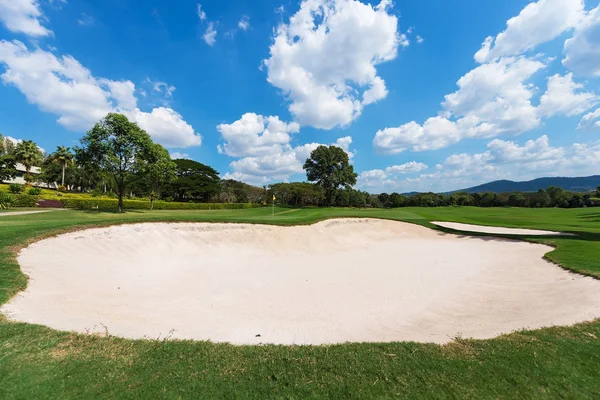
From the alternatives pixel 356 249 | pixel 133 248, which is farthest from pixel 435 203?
pixel 133 248

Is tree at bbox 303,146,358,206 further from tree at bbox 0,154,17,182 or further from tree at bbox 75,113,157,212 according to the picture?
tree at bbox 0,154,17,182

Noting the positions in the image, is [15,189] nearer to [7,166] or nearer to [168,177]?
[168,177]

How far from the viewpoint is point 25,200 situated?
27.2 metres

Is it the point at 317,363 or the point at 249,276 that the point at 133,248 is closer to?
the point at 249,276

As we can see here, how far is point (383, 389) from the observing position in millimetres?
3049

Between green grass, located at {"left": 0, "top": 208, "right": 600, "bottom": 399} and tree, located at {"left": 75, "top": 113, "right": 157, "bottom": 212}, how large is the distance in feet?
80.0

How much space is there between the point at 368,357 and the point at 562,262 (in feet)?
36.3

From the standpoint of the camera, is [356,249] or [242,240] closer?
[242,240]

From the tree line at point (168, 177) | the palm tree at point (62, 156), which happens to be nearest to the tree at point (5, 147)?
the tree line at point (168, 177)

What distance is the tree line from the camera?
24.4 metres

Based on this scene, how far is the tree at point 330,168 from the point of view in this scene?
4772 cm

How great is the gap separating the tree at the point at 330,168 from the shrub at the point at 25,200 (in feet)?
121

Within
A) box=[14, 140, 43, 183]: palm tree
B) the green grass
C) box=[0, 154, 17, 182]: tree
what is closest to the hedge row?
box=[14, 140, 43, 183]: palm tree

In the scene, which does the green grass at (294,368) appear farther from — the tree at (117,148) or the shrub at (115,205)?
the shrub at (115,205)
